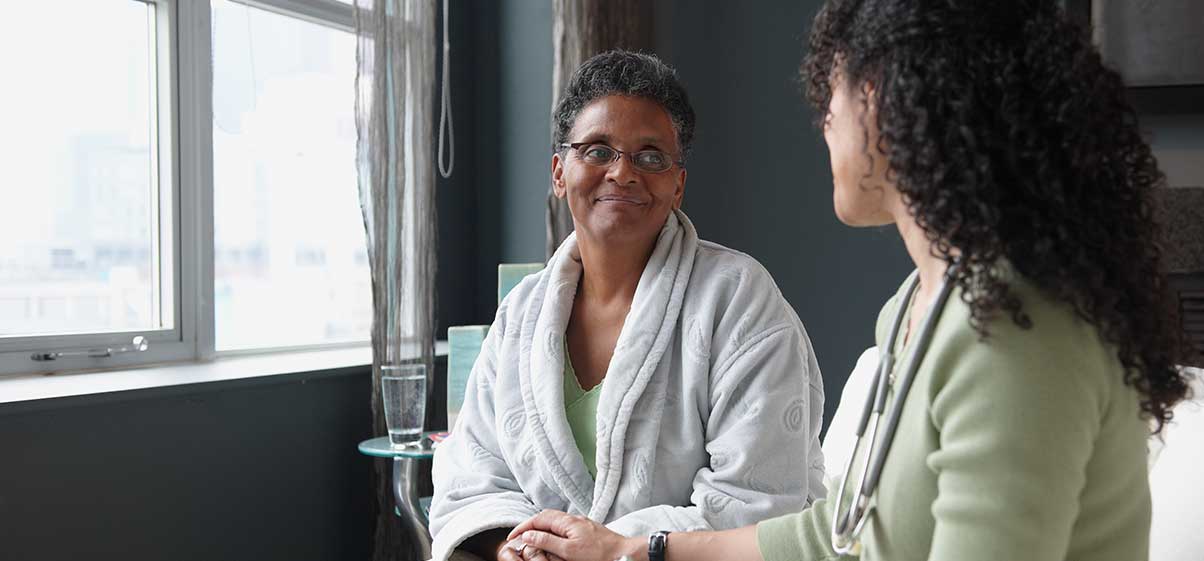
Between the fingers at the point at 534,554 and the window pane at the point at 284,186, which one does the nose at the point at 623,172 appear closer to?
the fingers at the point at 534,554

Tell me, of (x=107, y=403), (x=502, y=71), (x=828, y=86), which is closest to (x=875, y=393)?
(x=828, y=86)

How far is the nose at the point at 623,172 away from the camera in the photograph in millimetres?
1625

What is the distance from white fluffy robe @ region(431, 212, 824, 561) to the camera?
1468mm

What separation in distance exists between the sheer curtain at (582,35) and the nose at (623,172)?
5.17 ft

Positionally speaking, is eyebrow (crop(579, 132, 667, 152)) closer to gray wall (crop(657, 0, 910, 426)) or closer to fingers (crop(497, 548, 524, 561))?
fingers (crop(497, 548, 524, 561))

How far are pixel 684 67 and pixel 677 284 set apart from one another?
6.04 ft

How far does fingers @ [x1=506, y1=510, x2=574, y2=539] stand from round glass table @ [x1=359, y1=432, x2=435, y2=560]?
112cm

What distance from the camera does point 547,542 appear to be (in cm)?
138

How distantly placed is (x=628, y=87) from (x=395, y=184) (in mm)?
1535

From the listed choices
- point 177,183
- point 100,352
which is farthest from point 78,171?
point 100,352

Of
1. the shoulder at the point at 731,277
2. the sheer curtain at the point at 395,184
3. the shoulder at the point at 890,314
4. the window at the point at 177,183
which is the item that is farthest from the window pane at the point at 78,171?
the shoulder at the point at 890,314

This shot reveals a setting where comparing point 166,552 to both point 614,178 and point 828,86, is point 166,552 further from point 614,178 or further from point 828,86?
point 828,86

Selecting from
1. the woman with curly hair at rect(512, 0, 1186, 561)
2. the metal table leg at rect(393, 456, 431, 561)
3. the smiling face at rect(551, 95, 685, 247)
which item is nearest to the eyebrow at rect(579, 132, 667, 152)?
the smiling face at rect(551, 95, 685, 247)

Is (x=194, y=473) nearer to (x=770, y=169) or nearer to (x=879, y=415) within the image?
(x=770, y=169)
